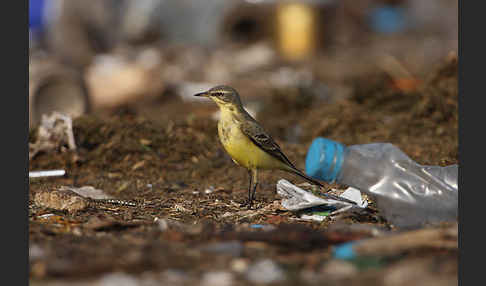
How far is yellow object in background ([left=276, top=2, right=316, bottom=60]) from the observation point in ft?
84.5

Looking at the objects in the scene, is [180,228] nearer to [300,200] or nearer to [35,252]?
[35,252]

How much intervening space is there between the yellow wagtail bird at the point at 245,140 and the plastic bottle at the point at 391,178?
827mm

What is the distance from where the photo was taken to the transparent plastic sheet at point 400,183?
5328mm

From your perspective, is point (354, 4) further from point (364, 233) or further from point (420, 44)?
point (364, 233)

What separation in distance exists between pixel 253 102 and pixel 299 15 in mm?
12529


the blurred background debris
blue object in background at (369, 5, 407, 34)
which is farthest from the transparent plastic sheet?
blue object in background at (369, 5, 407, 34)

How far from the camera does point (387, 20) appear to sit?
101 ft

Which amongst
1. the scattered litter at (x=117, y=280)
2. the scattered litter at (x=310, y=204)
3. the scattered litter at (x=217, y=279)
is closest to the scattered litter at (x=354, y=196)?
the scattered litter at (x=310, y=204)

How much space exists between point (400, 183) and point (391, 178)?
0.09 metres

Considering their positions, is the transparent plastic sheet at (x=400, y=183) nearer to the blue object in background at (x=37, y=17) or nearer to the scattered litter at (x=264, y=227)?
the scattered litter at (x=264, y=227)

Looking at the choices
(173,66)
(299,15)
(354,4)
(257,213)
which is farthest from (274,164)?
(354,4)

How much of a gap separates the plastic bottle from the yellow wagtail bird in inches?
32.5

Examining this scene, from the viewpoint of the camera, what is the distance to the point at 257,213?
598cm

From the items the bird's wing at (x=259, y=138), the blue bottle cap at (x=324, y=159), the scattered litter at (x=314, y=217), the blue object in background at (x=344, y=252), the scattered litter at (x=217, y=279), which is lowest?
the scattered litter at (x=217, y=279)
